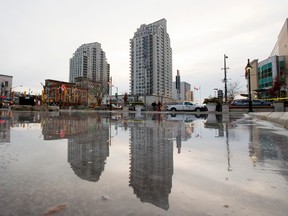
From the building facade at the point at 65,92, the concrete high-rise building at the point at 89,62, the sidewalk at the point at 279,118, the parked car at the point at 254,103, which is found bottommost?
the sidewalk at the point at 279,118

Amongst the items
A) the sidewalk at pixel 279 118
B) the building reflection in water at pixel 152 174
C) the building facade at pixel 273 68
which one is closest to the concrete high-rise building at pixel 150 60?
the building facade at pixel 273 68

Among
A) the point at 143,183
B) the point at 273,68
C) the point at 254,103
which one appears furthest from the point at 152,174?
the point at 273,68

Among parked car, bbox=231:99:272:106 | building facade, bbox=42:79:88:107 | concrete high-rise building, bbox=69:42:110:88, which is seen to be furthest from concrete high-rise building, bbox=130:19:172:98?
parked car, bbox=231:99:272:106

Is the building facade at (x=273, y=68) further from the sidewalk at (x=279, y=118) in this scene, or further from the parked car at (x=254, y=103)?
the sidewalk at (x=279, y=118)

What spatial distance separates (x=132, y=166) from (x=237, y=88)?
8156cm

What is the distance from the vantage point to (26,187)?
7.73ft

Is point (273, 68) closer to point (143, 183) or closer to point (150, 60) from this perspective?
point (143, 183)

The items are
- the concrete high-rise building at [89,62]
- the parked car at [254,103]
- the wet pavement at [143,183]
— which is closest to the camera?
the wet pavement at [143,183]

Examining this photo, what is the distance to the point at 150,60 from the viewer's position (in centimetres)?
15950

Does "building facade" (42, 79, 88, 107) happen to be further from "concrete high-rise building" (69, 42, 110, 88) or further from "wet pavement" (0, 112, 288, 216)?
"wet pavement" (0, 112, 288, 216)

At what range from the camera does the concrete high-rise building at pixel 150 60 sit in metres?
157

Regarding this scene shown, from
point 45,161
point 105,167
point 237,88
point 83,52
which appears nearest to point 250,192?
point 105,167

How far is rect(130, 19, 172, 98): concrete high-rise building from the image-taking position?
157125 mm

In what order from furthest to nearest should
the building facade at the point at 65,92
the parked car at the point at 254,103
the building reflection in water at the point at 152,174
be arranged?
1. the building facade at the point at 65,92
2. the parked car at the point at 254,103
3. the building reflection in water at the point at 152,174
